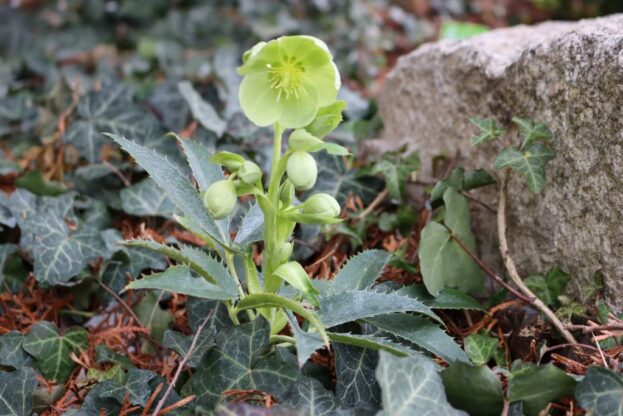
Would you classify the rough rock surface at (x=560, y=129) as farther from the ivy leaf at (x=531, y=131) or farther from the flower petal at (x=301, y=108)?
the flower petal at (x=301, y=108)

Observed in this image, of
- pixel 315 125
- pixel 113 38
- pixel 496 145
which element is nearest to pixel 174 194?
pixel 315 125

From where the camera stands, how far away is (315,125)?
100cm

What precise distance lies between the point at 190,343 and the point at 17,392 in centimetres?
30

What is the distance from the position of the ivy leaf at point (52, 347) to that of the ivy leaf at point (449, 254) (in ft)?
2.32

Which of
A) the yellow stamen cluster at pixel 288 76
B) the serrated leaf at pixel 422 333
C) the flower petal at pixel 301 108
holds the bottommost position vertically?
the serrated leaf at pixel 422 333

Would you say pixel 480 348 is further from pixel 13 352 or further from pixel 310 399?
pixel 13 352

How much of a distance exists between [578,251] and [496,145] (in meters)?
0.30

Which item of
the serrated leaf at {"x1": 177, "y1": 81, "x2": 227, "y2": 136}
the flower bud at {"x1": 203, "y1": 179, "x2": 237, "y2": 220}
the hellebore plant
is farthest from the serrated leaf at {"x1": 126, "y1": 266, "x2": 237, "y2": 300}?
the serrated leaf at {"x1": 177, "y1": 81, "x2": 227, "y2": 136}

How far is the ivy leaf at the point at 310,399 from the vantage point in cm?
97

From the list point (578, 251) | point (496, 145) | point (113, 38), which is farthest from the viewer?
point (113, 38)

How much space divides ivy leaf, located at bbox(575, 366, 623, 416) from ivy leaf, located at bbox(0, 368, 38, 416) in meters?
0.88

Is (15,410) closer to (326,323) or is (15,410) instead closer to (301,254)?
(326,323)

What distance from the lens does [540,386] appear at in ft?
A: 3.05

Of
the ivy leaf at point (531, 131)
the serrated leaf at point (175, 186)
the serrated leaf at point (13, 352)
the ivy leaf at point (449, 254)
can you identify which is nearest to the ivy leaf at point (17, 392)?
the serrated leaf at point (13, 352)
